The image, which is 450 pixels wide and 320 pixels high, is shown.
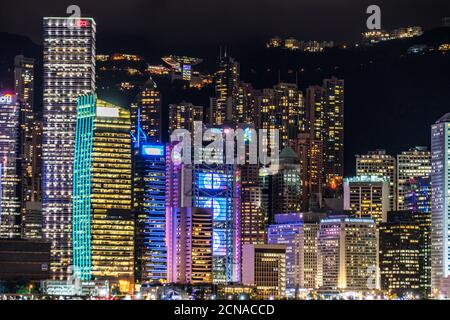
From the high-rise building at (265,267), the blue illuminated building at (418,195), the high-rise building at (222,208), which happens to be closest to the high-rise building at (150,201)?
the high-rise building at (222,208)

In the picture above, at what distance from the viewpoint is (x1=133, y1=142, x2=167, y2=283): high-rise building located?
43.3m

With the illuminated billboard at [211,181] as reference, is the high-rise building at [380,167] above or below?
above

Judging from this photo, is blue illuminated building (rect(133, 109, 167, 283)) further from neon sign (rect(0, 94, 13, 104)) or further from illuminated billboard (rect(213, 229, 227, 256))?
neon sign (rect(0, 94, 13, 104))

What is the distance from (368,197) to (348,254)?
3207 mm

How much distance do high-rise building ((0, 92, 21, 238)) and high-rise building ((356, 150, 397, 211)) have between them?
12.7 meters

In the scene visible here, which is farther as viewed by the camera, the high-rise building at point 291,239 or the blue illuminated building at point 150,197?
the high-rise building at point 291,239

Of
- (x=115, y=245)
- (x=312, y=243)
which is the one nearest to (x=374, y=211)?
(x=312, y=243)

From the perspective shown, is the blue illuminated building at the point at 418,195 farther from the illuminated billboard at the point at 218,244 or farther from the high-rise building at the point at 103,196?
the high-rise building at the point at 103,196

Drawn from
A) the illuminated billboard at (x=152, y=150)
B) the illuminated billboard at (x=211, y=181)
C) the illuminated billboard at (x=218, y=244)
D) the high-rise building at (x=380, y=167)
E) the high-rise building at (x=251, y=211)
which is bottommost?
the illuminated billboard at (x=218, y=244)

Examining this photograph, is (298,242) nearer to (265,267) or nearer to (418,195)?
(265,267)

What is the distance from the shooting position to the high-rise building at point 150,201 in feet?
142

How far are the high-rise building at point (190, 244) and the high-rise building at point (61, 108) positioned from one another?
3493 millimetres

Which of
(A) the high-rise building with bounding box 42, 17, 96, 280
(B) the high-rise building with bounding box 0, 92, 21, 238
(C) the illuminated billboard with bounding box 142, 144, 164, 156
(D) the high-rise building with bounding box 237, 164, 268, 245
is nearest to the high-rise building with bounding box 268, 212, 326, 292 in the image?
(D) the high-rise building with bounding box 237, 164, 268, 245
